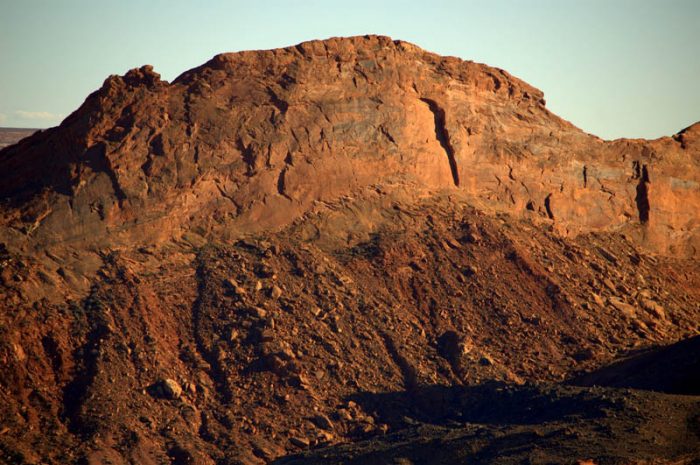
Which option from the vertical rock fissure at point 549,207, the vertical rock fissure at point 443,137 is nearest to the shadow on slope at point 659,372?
the vertical rock fissure at point 549,207

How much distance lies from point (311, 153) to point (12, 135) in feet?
307

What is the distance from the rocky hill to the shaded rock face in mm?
77

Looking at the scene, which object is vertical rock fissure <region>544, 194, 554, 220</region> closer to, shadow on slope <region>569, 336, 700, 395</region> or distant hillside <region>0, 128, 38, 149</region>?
shadow on slope <region>569, 336, 700, 395</region>

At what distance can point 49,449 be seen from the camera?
102 ft

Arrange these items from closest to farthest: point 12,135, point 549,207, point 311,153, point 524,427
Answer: point 524,427, point 311,153, point 549,207, point 12,135

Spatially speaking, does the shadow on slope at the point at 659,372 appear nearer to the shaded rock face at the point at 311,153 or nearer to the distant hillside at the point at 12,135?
the shaded rock face at the point at 311,153

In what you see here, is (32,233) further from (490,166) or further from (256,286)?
(490,166)

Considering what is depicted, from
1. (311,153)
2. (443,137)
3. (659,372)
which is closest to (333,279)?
(311,153)

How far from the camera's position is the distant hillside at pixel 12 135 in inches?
4547

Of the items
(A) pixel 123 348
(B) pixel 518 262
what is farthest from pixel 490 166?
(A) pixel 123 348

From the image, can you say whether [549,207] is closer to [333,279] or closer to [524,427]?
[333,279]

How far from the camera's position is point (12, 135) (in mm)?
127125

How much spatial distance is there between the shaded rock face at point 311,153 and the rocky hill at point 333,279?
8 cm

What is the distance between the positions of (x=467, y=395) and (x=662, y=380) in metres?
5.36
